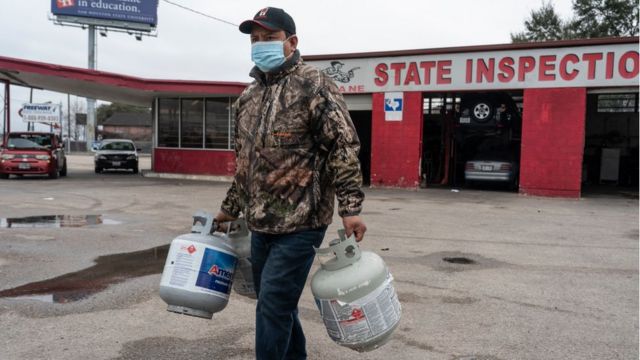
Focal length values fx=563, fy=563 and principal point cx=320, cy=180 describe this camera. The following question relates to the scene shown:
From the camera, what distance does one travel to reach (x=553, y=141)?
52.9 feet

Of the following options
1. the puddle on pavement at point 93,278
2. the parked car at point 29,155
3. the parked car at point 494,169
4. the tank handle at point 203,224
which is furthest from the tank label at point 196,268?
the parked car at point 29,155

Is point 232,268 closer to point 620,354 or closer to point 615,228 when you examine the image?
point 620,354

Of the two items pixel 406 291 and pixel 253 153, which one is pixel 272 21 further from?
pixel 406 291

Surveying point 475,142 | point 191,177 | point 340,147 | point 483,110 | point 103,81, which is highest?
point 103,81

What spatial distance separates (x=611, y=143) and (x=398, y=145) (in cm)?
1213

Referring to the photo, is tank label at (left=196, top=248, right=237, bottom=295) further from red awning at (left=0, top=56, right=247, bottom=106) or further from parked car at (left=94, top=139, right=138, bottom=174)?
parked car at (left=94, top=139, right=138, bottom=174)

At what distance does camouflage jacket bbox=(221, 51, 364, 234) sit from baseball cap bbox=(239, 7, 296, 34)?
20 cm

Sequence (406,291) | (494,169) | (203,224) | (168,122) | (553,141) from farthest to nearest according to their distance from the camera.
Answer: (168,122) → (494,169) → (553,141) → (406,291) → (203,224)

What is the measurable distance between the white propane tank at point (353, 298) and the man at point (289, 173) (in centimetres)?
11

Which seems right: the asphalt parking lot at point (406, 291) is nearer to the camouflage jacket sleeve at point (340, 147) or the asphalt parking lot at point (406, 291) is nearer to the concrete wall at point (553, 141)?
the camouflage jacket sleeve at point (340, 147)

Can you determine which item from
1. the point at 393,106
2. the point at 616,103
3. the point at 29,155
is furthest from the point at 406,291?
the point at 616,103

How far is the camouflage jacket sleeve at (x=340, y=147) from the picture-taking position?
2848 millimetres

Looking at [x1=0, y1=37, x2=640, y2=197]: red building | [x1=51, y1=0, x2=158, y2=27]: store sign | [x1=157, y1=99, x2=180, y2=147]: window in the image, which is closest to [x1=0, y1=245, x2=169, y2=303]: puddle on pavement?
[x1=0, y1=37, x2=640, y2=197]: red building

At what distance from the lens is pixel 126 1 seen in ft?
151
